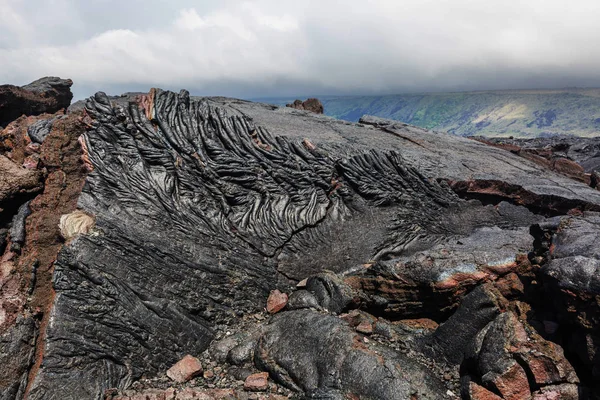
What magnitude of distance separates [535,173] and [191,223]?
11.4m

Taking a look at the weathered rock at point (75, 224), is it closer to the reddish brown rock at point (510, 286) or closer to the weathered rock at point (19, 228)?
the weathered rock at point (19, 228)

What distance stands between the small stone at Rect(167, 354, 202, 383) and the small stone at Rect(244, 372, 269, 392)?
0.99 meters

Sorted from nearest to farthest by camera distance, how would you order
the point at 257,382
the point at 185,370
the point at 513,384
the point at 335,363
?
the point at 513,384 → the point at 335,363 → the point at 257,382 → the point at 185,370

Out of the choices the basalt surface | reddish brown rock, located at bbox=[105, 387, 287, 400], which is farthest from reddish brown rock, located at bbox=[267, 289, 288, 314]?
reddish brown rock, located at bbox=[105, 387, 287, 400]

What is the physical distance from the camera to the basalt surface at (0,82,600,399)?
5590mm

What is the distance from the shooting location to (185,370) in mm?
6332

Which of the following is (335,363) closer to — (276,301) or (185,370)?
(276,301)

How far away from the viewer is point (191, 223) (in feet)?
26.1

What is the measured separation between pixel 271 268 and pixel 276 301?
0.81 metres

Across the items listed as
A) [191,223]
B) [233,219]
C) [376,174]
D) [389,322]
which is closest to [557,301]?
[389,322]

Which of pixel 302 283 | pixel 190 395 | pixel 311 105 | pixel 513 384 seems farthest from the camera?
pixel 311 105

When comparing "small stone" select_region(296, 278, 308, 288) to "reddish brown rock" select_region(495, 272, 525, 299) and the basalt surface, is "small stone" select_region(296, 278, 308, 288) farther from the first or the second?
"reddish brown rock" select_region(495, 272, 525, 299)

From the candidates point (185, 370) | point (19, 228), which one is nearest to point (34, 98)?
point (19, 228)

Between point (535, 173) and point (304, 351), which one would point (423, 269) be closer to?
point (304, 351)
